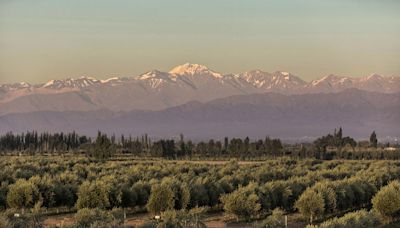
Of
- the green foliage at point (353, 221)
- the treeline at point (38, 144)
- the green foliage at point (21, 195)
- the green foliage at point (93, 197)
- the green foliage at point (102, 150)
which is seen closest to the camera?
the green foliage at point (353, 221)

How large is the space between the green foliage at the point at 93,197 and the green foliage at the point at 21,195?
2543 mm

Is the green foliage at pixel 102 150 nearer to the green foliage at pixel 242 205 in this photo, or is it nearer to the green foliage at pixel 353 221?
the green foliage at pixel 242 205

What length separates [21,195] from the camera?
34562 mm

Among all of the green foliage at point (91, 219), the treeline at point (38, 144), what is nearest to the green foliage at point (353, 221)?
the green foliage at point (91, 219)

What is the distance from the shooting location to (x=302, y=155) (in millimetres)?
93938

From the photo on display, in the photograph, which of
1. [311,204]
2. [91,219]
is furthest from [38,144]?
[91,219]

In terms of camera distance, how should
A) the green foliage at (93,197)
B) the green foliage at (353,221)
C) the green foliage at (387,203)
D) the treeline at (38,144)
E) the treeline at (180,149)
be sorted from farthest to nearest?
the treeline at (38,144) < the treeline at (180,149) < the green foliage at (93,197) < the green foliage at (387,203) < the green foliage at (353,221)

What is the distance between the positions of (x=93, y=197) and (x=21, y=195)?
3.76 m

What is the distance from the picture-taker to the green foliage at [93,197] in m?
33.8

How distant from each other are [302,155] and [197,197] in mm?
58845

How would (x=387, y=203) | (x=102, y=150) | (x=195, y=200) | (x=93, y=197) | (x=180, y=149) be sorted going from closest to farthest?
(x=387, y=203) < (x=93, y=197) < (x=195, y=200) < (x=102, y=150) < (x=180, y=149)

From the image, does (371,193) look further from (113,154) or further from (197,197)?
(113,154)

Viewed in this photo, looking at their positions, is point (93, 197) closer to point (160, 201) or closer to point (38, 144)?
point (160, 201)

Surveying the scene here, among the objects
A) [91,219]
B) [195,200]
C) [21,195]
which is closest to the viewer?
[91,219]
